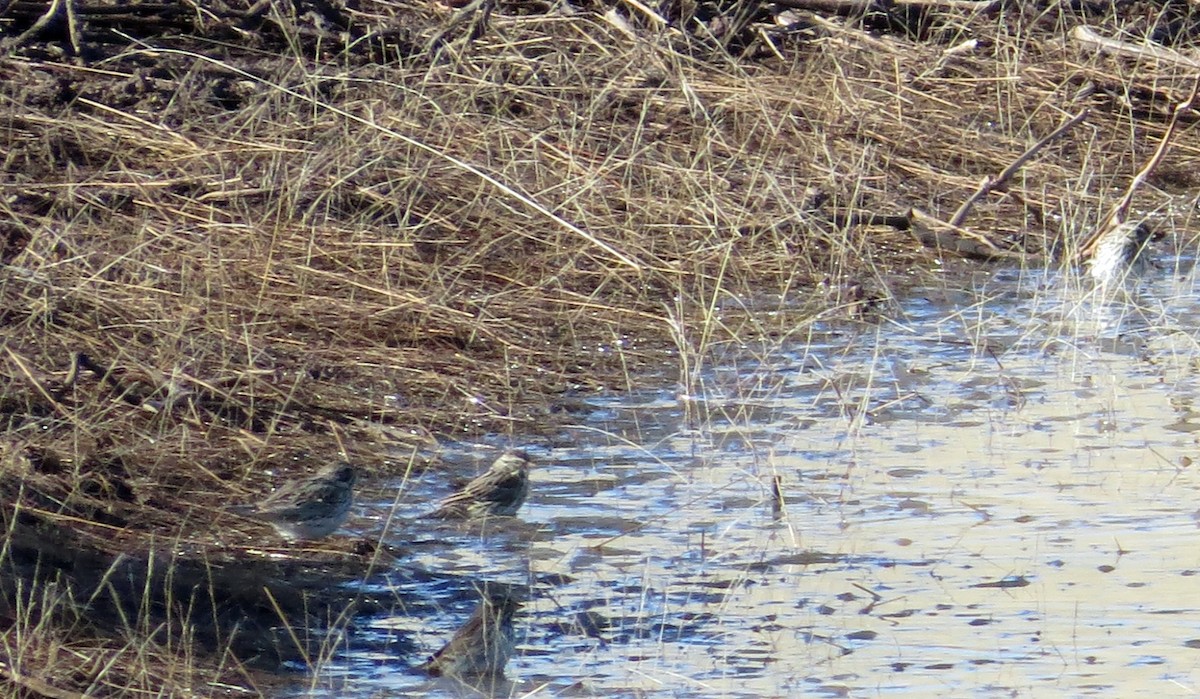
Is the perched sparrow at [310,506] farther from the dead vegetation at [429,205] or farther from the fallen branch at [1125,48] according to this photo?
the fallen branch at [1125,48]

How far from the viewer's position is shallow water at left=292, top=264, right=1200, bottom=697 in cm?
409

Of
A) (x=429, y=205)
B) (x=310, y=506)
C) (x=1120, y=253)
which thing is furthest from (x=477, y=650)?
(x=1120, y=253)

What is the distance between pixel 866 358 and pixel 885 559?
1732mm

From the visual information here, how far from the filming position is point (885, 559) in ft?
15.4

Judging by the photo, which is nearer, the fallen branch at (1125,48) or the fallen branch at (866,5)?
the fallen branch at (1125,48)

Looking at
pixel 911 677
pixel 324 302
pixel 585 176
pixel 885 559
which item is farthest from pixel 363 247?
pixel 911 677

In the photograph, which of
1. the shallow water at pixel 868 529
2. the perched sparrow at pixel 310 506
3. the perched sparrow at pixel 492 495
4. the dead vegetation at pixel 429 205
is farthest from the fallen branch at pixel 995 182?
the perched sparrow at pixel 310 506

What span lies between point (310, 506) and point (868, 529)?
1.38 meters

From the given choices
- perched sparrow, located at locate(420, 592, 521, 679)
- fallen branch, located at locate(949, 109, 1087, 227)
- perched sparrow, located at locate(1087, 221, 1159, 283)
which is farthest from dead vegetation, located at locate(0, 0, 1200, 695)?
perched sparrow, located at locate(420, 592, 521, 679)

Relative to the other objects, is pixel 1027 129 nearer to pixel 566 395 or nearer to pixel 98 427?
pixel 566 395

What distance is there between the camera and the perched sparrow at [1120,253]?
6.92m

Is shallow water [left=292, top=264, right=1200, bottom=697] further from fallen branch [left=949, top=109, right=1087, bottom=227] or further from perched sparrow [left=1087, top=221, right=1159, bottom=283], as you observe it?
fallen branch [left=949, top=109, right=1087, bottom=227]

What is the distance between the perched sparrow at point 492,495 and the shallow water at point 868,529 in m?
0.07

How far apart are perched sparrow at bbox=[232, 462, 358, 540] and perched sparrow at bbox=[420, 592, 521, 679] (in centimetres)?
62
